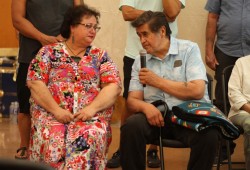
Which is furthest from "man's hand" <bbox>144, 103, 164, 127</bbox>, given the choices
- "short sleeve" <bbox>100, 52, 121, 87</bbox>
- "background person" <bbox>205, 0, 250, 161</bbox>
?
"background person" <bbox>205, 0, 250, 161</bbox>

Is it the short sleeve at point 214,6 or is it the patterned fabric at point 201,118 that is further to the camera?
the short sleeve at point 214,6

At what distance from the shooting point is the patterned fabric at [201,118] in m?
2.75

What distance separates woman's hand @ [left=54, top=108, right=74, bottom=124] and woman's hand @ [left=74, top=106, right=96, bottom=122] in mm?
30

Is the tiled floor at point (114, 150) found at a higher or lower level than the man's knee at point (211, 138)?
lower

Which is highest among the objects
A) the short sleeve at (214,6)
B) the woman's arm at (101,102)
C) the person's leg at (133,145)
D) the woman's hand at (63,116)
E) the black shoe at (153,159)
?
the short sleeve at (214,6)

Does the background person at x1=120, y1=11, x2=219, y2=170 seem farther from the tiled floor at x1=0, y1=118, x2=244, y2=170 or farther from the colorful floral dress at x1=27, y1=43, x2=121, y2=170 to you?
the tiled floor at x1=0, y1=118, x2=244, y2=170

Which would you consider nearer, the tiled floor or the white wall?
the tiled floor

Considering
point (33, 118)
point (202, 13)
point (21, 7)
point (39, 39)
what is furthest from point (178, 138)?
point (202, 13)

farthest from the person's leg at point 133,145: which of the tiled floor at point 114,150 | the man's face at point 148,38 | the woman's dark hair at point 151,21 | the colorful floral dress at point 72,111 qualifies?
the tiled floor at point 114,150

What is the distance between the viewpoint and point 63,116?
282 cm

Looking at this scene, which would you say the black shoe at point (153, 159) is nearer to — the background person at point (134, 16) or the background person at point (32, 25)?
the background person at point (134, 16)

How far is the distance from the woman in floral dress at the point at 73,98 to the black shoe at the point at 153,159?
0.87m

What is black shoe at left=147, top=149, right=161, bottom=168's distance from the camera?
373 centimetres

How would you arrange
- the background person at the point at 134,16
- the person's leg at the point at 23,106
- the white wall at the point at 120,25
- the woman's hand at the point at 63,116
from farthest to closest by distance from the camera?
the white wall at the point at 120,25
the background person at the point at 134,16
the person's leg at the point at 23,106
the woman's hand at the point at 63,116
